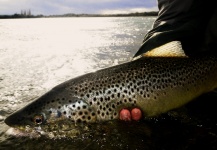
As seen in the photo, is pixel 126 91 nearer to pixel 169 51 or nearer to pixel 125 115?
pixel 125 115

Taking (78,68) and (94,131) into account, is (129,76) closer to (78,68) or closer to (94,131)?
(94,131)

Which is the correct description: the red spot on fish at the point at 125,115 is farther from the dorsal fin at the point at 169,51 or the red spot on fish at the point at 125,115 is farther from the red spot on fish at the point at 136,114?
the dorsal fin at the point at 169,51

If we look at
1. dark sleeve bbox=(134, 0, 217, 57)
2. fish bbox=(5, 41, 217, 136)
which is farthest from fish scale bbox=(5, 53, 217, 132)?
dark sleeve bbox=(134, 0, 217, 57)

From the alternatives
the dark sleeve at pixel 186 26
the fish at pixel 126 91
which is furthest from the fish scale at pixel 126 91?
the dark sleeve at pixel 186 26

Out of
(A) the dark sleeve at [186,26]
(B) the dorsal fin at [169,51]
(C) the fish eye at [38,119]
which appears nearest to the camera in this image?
(C) the fish eye at [38,119]

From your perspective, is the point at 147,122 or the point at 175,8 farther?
the point at 175,8

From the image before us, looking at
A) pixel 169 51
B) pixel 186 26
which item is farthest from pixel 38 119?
pixel 186 26

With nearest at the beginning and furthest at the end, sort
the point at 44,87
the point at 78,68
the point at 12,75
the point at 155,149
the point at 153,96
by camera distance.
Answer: the point at 155,149 < the point at 153,96 < the point at 44,87 < the point at 12,75 < the point at 78,68

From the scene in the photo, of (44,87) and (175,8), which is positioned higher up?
(175,8)

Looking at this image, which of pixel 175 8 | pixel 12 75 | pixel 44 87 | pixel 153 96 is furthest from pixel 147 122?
pixel 12 75
